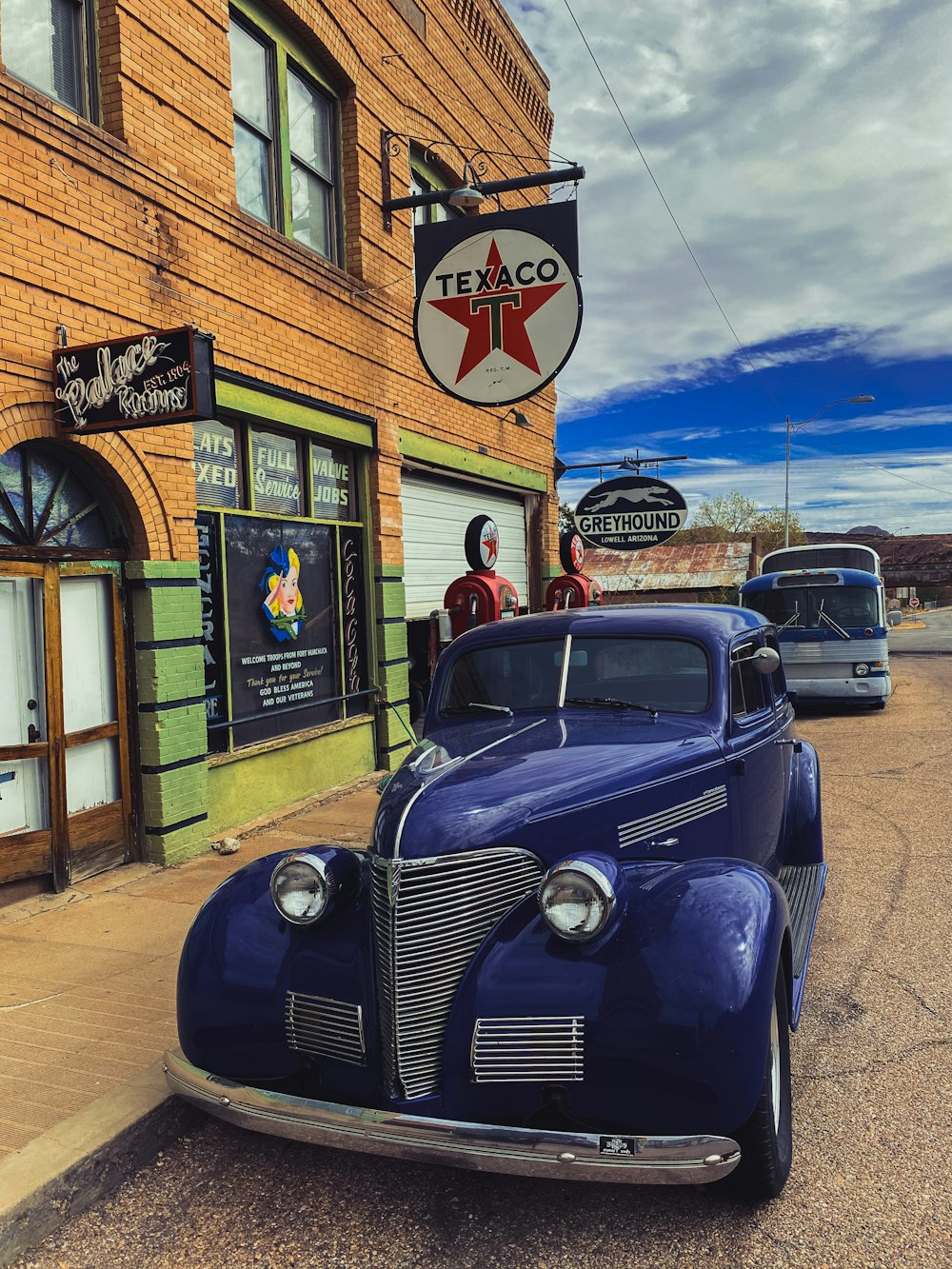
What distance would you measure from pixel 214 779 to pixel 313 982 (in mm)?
4634

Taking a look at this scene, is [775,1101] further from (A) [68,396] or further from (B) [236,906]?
(A) [68,396]

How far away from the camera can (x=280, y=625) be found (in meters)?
8.48

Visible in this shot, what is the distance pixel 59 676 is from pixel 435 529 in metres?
6.54

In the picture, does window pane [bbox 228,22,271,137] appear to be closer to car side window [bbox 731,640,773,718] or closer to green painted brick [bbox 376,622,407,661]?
green painted brick [bbox 376,622,407,661]

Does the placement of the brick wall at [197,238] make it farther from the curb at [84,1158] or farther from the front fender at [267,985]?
the curb at [84,1158]

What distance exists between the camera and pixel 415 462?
36.2ft

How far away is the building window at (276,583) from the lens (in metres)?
7.64

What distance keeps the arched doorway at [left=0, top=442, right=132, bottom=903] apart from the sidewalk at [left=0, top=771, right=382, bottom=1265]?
12.0 inches

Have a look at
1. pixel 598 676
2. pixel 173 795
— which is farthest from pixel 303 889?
pixel 173 795

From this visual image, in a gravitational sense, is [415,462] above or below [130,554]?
above

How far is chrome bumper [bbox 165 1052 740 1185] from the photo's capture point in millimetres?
2439

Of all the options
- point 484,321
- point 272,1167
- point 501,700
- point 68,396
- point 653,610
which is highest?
point 484,321

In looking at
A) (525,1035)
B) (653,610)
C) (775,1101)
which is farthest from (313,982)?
(653,610)

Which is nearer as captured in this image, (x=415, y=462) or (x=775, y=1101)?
(x=775, y=1101)
